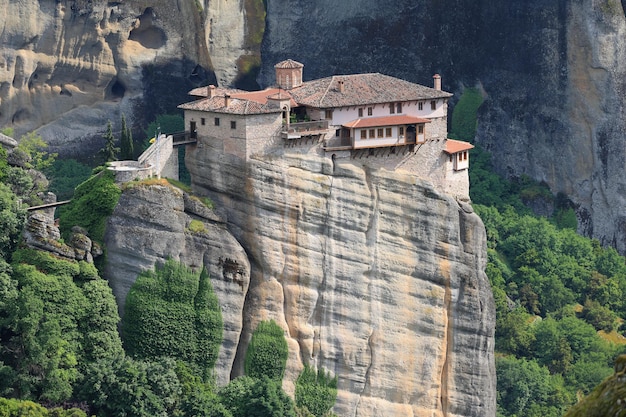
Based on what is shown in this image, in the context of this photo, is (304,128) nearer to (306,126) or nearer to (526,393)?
(306,126)

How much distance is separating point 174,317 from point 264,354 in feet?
12.8

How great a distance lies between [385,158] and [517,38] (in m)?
26.3

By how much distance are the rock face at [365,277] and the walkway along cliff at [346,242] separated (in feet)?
0.16

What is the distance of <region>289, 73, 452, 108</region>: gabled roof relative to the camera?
236 feet

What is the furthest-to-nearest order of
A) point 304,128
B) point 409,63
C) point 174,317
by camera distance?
point 409,63 < point 304,128 < point 174,317

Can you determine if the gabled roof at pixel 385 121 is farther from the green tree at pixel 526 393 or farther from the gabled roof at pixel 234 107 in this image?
the green tree at pixel 526 393

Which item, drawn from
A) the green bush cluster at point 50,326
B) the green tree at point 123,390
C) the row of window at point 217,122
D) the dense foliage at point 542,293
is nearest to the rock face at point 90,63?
the dense foliage at point 542,293

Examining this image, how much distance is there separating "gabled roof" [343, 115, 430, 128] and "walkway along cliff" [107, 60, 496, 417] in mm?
69

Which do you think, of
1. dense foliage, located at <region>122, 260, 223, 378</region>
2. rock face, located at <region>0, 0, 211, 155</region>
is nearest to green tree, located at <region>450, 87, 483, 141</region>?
rock face, located at <region>0, 0, 211, 155</region>

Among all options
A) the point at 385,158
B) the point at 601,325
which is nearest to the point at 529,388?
the point at 601,325

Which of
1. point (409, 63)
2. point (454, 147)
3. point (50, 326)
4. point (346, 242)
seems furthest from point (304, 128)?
point (409, 63)

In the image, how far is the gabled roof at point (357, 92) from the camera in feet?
236

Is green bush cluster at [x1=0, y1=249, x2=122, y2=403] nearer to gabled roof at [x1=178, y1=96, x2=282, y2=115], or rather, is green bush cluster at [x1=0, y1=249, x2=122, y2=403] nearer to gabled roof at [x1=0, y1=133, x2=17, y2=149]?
gabled roof at [x1=0, y1=133, x2=17, y2=149]

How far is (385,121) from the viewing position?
238ft
